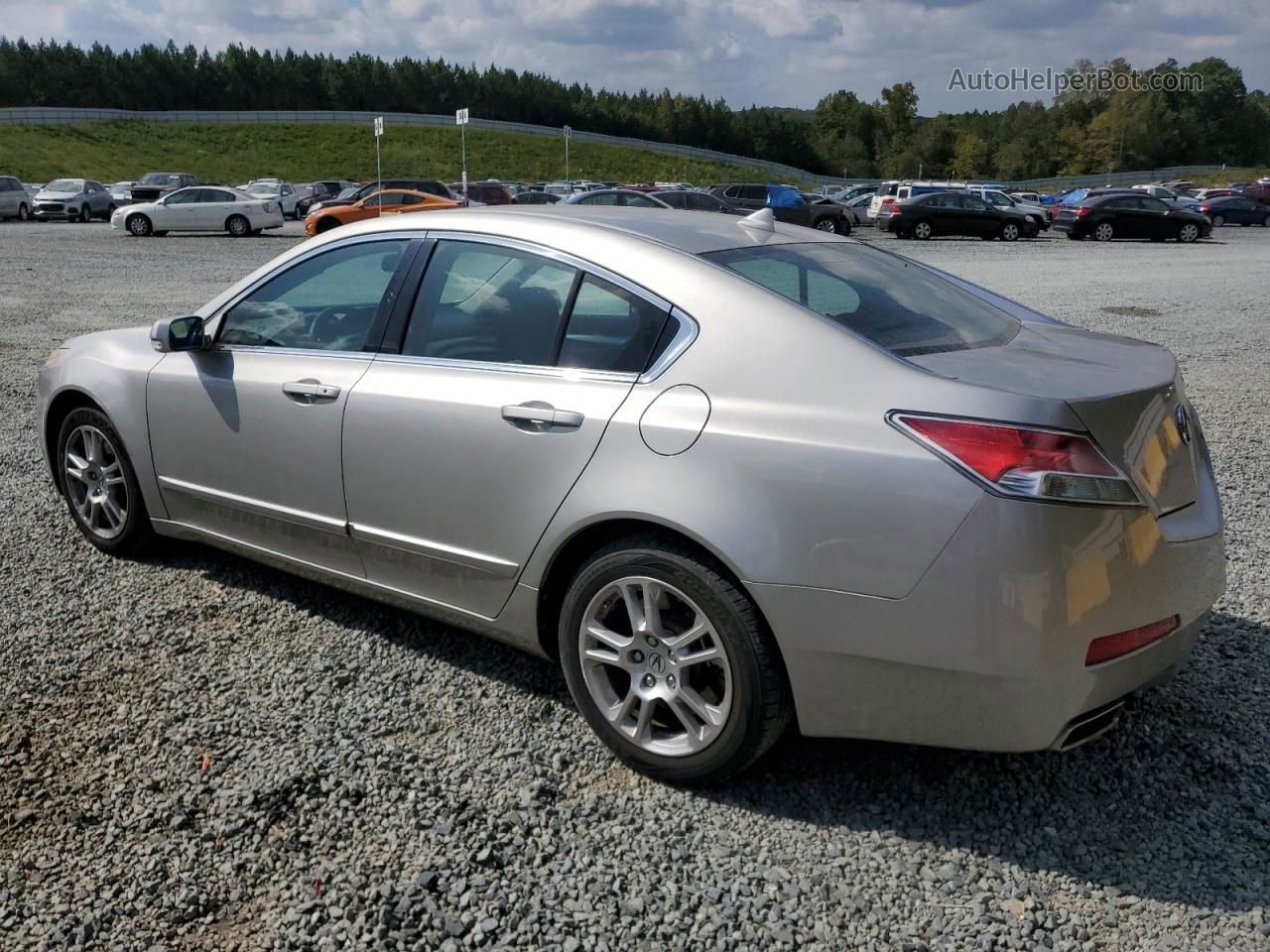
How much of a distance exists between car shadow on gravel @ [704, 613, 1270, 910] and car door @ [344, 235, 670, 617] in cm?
103

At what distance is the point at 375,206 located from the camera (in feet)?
99.2

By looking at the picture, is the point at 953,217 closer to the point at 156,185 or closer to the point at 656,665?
the point at 156,185

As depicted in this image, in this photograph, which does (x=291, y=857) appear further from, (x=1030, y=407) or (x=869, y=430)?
(x=1030, y=407)

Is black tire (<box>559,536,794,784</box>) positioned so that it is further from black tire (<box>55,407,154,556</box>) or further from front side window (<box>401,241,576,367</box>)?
black tire (<box>55,407,154,556</box>)

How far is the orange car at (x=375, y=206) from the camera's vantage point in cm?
2938

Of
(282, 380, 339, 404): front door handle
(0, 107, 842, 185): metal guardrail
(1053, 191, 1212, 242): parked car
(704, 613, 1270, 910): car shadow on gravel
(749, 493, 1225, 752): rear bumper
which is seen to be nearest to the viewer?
(749, 493, 1225, 752): rear bumper

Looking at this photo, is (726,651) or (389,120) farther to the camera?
(389,120)

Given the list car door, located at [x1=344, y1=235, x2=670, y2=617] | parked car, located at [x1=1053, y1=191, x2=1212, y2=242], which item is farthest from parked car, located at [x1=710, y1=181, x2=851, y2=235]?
car door, located at [x1=344, y1=235, x2=670, y2=617]

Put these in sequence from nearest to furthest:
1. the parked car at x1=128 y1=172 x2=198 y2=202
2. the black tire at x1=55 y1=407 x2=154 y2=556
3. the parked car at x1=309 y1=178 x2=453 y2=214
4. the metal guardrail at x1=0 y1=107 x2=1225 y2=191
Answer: the black tire at x1=55 y1=407 x2=154 y2=556 < the parked car at x1=309 y1=178 x2=453 y2=214 < the parked car at x1=128 y1=172 x2=198 y2=202 < the metal guardrail at x1=0 y1=107 x2=1225 y2=191

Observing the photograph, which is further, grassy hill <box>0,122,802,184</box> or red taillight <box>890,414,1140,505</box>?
grassy hill <box>0,122,802,184</box>

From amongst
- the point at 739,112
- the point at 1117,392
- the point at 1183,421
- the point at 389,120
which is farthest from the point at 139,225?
the point at 739,112

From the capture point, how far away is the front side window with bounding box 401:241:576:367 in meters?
3.51

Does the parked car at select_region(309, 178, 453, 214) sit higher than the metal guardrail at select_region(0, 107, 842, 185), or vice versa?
the metal guardrail at select_region(0, 107, 842, 185)

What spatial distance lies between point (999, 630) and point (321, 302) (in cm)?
283
